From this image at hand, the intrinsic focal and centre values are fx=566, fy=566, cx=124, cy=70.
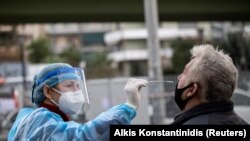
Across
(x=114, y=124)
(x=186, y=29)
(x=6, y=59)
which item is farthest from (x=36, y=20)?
(x=186, y=29)

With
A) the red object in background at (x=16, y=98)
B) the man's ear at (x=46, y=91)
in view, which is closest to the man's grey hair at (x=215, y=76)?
the man's ear at (x=46, y=91)

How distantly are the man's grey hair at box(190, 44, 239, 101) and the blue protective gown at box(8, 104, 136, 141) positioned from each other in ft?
1.62

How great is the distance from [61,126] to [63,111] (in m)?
0.31

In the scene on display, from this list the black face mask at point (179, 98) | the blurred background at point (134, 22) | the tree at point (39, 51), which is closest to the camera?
the black face mask at point (179, 98)

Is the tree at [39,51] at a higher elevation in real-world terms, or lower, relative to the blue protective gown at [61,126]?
higher

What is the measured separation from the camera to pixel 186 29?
7056 cm

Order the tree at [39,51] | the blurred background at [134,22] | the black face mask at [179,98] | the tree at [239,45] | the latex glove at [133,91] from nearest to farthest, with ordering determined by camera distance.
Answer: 1. the black face mask at [179,98]
2. the latex glove at [133,91]
3. the blurred background at [134,22]
4. the tree at [239,45]
5. the tree at [39,51]

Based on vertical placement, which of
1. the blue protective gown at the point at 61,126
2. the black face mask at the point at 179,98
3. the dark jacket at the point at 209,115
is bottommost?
the blue protective gown at the point at 61,126

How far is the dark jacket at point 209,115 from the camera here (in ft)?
8.09

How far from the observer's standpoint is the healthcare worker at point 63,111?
2898 mm

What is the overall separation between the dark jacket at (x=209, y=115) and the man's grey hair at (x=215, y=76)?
0.14ft

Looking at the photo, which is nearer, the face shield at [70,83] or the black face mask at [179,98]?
the black face mask at [179,98]

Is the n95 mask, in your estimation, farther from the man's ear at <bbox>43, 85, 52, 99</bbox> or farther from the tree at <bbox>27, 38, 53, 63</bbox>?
the tree at <bbox>27, 38, 53, 63</bbox>

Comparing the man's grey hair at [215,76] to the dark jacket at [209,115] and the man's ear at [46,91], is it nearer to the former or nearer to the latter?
the dark jacket at [209,115]
